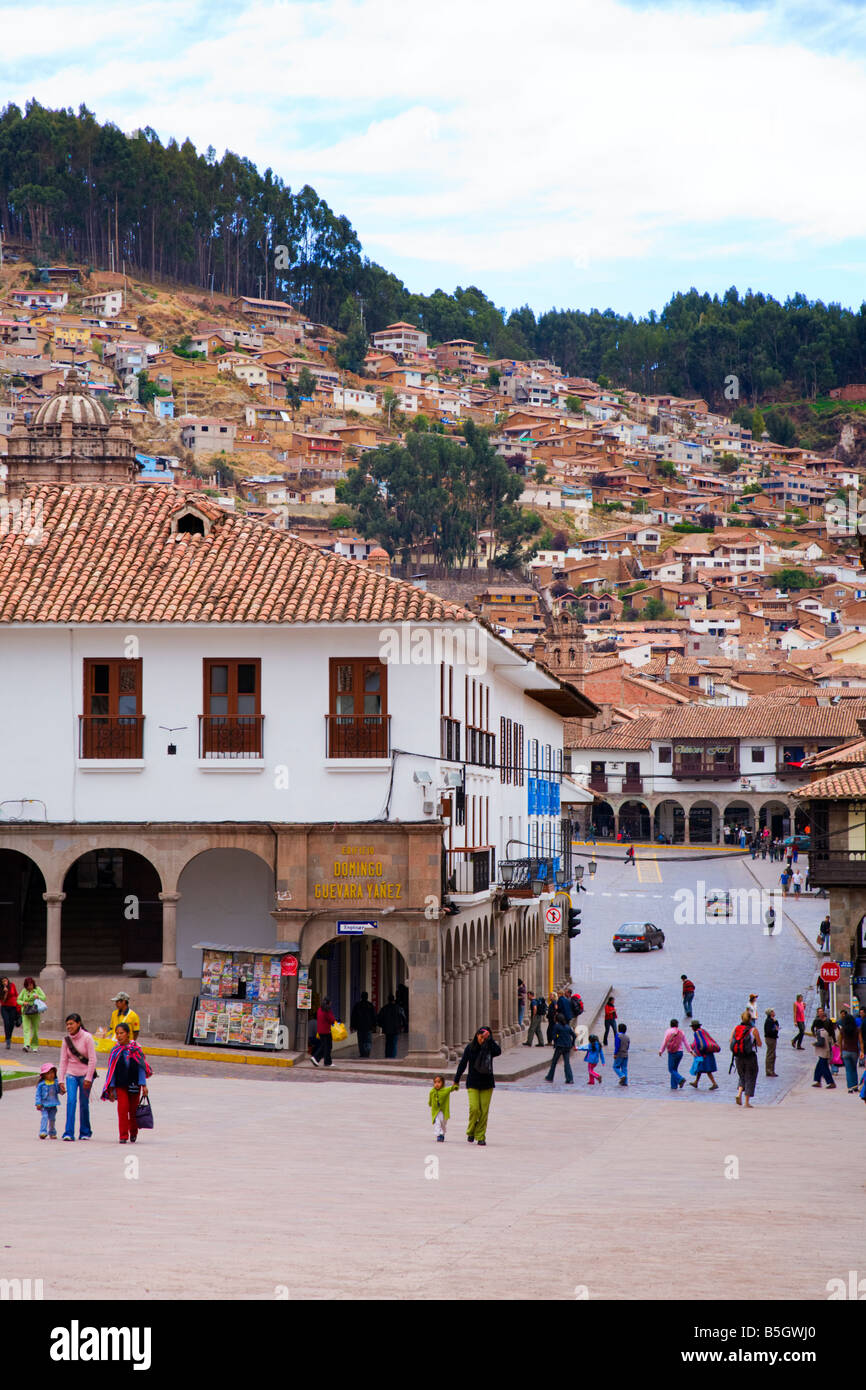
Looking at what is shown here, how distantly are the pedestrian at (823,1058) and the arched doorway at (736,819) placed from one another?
76035mm

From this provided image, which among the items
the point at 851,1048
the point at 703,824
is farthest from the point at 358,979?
the point at 703,824

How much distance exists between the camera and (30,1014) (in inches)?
1009

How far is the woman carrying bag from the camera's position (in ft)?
84.0

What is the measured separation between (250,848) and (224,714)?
6.99 ft

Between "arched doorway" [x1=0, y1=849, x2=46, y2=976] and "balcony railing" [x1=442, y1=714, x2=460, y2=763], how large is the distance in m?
7.22

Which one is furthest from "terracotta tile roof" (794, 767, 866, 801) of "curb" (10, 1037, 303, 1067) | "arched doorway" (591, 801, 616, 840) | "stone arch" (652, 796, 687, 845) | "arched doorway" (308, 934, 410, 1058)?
"arched doorway" (591, 801, 616, 840)

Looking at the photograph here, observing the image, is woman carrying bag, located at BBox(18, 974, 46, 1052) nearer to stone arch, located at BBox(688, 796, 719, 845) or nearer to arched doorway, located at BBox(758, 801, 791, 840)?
stone arch, located at BBox(688, 796, 719, 845)

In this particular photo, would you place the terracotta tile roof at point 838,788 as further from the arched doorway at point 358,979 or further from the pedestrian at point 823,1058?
the arched doorway at point 358,979

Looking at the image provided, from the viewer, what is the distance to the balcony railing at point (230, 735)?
28609 mm

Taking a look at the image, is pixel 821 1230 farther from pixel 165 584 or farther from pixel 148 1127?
pixel 165 584

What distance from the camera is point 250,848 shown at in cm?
2820

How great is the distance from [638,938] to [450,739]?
30607 mm
